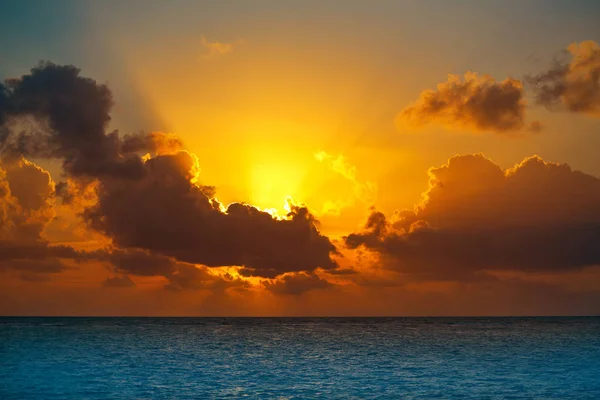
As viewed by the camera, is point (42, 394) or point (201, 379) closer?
point (42, 394)

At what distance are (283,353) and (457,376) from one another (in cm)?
4372

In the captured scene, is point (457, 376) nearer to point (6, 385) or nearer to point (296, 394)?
point (296, 394)

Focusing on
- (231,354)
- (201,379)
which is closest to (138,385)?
(201,379)

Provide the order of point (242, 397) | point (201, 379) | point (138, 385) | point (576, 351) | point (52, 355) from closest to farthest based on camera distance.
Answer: point (242, 397) < point (138, 385) < point (201, 379) < point (52, 355) < point (576, 351)

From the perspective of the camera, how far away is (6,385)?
66.7 meters

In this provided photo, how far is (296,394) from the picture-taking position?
58.7 m

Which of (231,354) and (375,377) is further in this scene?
(231,354)

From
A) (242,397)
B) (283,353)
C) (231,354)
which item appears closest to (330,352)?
(283,353)

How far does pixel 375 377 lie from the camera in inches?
2889

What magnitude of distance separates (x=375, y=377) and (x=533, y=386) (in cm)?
1688

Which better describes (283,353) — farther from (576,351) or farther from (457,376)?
(576,351)

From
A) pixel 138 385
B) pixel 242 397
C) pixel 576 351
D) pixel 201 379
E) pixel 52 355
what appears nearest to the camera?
pixel 242 397

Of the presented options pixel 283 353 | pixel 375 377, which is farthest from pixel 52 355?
pixel 375 377

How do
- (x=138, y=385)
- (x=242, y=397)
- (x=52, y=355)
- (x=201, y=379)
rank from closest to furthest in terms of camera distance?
(x=242, y=397) < (x=138, y=385) < (x=201, y=379) < (x=52, y=355)
